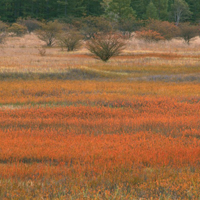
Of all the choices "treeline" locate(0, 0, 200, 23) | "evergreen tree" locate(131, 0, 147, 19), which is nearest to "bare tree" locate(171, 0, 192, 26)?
"treeline" locate(0, 0, 200, 23)

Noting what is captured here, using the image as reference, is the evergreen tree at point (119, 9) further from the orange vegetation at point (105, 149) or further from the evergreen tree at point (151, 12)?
the orange vegetation at point (105, 149)

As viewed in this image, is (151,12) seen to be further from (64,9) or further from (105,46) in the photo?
(105,46)

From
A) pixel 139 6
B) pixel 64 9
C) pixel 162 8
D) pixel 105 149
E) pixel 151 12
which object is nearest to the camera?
pixel 105 149

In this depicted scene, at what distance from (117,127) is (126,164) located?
350 cm

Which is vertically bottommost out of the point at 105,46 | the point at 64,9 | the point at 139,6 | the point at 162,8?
the point at 105,46

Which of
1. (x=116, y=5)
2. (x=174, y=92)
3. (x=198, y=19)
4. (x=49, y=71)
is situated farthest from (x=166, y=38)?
(x=174, y=92)

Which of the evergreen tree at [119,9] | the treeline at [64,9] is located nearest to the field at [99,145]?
the evergreen tree at [119,9]

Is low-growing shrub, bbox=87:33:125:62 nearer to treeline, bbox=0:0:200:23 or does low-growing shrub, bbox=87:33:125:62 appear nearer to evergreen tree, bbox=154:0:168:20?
treeline, bbox=0:0:200:23

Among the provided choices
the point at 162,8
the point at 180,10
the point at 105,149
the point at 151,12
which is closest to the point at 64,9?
the point at 151,12

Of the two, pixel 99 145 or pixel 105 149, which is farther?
pixel 99 145

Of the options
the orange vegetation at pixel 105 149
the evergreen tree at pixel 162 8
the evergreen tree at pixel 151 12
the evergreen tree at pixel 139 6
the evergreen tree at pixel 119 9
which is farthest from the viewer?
the evergreen tree at pixel 139 6

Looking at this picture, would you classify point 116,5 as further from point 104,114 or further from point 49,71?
point 104,114

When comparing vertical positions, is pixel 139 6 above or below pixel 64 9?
above

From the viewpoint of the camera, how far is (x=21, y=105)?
45.8 feet
